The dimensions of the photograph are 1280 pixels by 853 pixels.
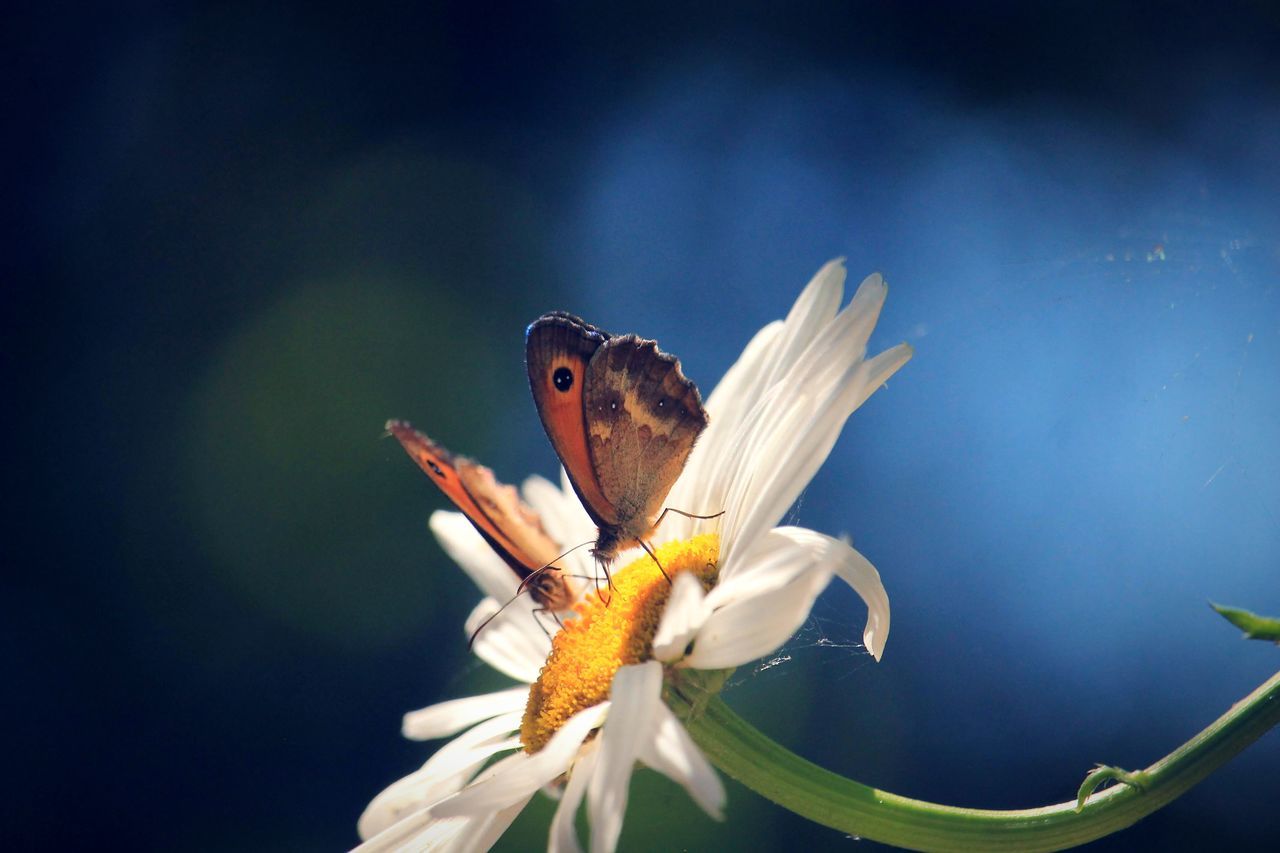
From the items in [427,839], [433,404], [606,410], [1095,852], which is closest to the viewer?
[427,839]

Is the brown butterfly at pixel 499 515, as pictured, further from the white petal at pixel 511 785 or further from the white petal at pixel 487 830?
the white petal at pixel 511 785

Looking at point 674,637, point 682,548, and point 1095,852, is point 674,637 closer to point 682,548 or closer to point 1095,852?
point 682,548

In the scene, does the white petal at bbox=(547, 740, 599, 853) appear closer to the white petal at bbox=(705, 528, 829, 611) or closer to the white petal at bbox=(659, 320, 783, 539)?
the white petal at bbox=(705, 528, 829, 611)

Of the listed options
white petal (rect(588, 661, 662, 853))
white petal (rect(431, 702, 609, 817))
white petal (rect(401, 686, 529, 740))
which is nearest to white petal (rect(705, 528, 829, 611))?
white petal (rect(588, 661, 662, 853))

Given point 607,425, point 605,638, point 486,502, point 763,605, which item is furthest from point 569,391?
point 763,605

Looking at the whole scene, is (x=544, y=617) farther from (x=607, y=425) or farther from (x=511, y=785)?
(x=511, y=785)

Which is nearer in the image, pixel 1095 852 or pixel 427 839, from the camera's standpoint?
pixel 427 839

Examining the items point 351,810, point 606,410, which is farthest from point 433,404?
point 606,410
